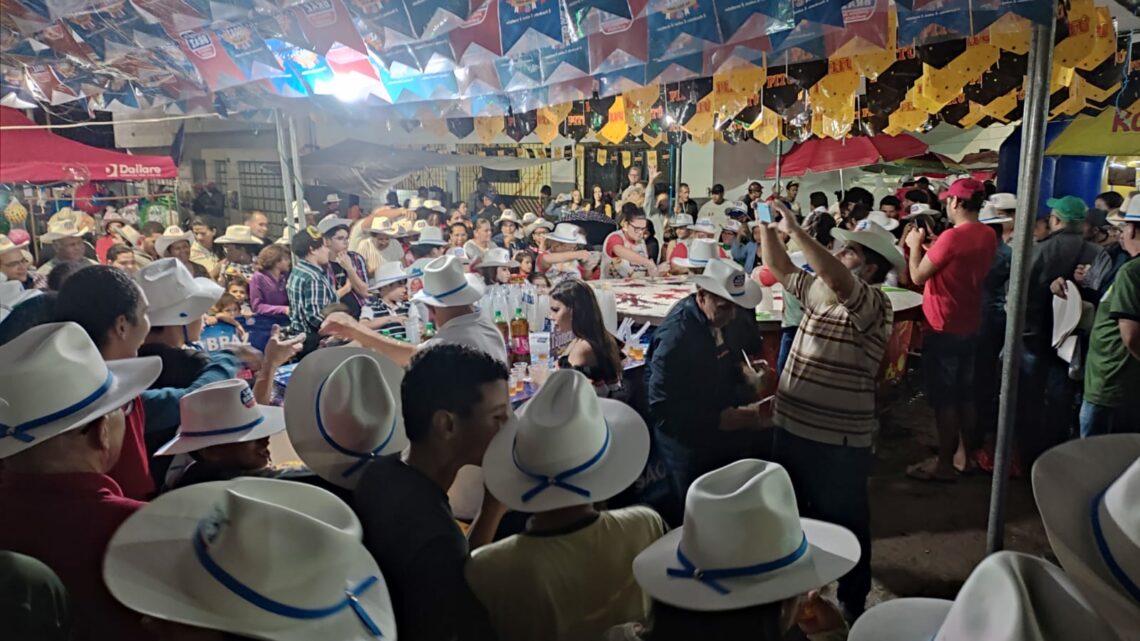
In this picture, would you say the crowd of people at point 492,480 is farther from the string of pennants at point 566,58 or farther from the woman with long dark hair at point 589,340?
the string of pennants at point 566,58

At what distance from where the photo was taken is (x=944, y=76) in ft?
18.3

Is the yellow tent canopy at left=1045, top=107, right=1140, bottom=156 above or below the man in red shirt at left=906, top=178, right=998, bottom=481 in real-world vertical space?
above

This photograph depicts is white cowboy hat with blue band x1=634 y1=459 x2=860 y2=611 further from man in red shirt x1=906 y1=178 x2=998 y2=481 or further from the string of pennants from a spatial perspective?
man in red shirt x1=906 y1=178 x2=998 y2=481

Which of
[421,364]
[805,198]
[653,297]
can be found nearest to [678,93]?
[653,297]

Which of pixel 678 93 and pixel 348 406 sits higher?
pixel 678 93

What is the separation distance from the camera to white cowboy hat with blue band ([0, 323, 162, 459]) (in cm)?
167

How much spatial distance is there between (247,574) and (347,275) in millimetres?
5306

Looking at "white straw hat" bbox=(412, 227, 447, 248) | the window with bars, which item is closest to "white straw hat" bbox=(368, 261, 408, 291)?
"white straw hat" bbox=(412, 227, 447, 248)

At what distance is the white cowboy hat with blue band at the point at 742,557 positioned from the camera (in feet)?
4.40

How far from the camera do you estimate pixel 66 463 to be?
1.70 m

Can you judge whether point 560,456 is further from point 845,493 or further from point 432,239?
point 432,239

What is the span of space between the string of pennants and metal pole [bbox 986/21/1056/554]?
144 mm

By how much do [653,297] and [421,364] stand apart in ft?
13.3

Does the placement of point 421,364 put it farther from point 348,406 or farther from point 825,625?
point 825,625
